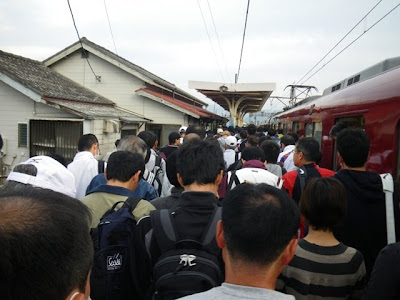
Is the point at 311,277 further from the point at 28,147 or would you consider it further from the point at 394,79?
the point at 28,147

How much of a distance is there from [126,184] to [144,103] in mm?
11065

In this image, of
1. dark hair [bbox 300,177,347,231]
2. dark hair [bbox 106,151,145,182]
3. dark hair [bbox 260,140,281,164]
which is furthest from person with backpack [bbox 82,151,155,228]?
dark hair [bbox 260,140,281,164]

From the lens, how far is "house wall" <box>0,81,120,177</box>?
341 inches

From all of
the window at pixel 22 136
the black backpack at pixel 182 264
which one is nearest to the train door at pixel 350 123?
the black backpack at pixel 182 264

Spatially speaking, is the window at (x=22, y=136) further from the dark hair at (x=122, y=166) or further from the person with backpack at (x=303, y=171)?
the person with backpack at (x=303, y=171)

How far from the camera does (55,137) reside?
342 inches

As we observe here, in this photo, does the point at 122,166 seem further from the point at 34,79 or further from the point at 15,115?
the point at 34,79

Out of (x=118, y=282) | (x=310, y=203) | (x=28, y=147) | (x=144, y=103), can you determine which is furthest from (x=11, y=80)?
(x=310, y=203)

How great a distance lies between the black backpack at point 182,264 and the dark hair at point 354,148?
141 cm

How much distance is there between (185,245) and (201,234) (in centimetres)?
11

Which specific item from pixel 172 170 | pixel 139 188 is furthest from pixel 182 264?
pixel 139 188

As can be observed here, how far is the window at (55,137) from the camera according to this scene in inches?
338

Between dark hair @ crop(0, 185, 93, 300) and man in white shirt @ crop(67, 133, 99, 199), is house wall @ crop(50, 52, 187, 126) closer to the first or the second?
man in white shirt @ crop(67, 133, 99, 199)

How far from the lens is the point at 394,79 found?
3.89 m
